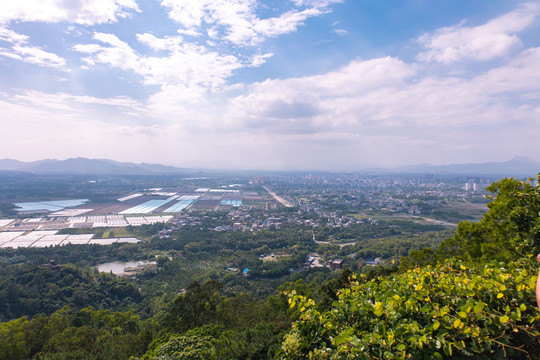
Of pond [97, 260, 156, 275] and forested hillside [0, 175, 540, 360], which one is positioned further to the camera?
pond [97, 260, 156, 275]

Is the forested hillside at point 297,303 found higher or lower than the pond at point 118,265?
higher

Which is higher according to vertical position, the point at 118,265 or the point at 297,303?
the point at 297,303

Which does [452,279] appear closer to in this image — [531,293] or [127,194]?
[531,293]

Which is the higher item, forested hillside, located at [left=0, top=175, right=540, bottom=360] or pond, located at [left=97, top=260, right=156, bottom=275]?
forested hillside, located at [left=0, top=175, right=540, bottom=360]

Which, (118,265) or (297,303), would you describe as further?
(118,265)
